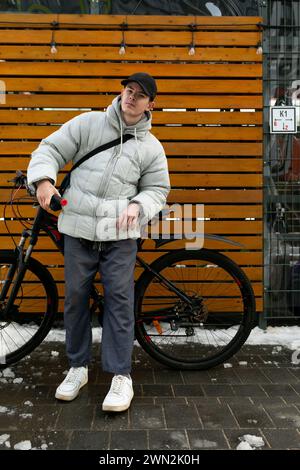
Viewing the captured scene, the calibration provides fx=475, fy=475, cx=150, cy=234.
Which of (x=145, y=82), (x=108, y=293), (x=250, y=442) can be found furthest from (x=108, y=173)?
(x=250, y=442)

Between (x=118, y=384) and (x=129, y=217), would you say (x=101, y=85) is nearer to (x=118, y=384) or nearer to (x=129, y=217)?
(x=129, y=217)

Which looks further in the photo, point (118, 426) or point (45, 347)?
point (45, 347)

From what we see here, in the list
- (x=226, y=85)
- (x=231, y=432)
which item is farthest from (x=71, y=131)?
(x=231, y=432)

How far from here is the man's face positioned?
3.35 metres

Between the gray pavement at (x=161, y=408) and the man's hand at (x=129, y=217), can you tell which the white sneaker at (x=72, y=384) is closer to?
the gray pavement at (x=161, y=408)

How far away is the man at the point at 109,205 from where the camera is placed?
11.1ft

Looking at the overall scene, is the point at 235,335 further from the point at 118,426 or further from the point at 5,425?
the point at 5,425

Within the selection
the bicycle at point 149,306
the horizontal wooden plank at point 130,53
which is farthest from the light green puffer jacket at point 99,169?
the horizontal wooden plank at point 130,53

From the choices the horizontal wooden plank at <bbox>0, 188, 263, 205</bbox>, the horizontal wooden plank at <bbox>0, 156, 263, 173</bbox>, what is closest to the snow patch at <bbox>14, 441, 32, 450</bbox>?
the horizontal wooden plank at <bbox>0, 188, 263, 205</bbox>

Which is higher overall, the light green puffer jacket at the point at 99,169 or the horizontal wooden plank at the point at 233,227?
the light green puffer jacket at the point at 99,169

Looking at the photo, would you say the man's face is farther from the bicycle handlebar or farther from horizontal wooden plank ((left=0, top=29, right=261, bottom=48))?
horizontal wooden plank ((left=0, top=29, right=261, bottom=48))

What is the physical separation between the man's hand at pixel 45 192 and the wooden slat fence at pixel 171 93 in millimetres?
1593

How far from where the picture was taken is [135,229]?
3514 millimetres
